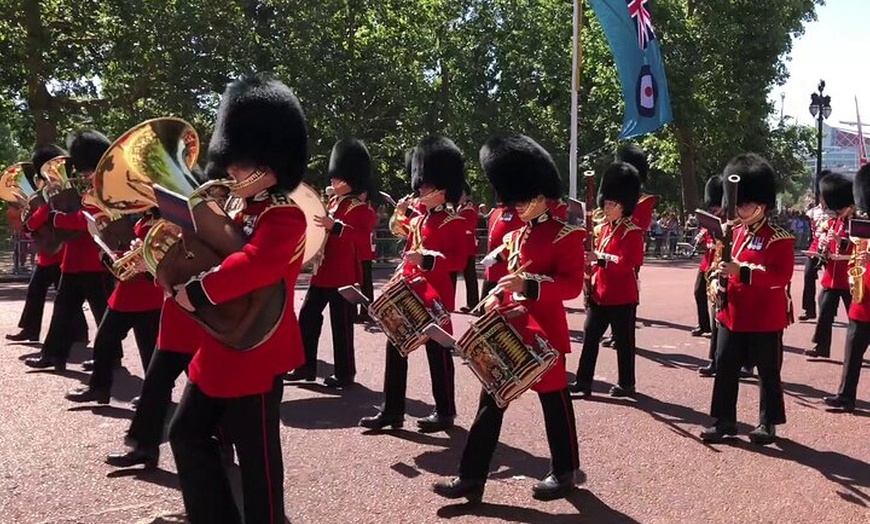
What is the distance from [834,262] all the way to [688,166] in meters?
19.9

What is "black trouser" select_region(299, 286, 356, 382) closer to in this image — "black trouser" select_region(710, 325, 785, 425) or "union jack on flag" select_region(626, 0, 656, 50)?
"black trouser" select_region(710, 325, 785, 425)

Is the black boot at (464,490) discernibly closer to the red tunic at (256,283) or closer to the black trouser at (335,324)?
the red tunic at (256,283)

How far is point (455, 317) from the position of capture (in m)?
11.4

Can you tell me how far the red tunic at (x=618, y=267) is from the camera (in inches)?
278

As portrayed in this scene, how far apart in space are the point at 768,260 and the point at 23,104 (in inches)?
727

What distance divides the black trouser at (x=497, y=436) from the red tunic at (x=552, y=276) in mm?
95

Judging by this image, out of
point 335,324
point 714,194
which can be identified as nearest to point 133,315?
point 335,324

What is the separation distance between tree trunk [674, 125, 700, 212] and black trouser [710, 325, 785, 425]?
71.6ft

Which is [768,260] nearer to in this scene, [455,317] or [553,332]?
[553,332]

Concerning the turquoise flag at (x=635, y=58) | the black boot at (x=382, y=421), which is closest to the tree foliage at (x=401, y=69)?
the turquoise flag at (x=635, y=58)

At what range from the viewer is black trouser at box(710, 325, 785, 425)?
5734 millimetres

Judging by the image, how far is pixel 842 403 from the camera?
263 inches

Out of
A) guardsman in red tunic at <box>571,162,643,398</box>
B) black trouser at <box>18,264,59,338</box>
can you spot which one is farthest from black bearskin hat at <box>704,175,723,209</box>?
black trouser at <box>18,264,59,338</box>

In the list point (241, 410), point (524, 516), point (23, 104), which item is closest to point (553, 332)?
point (524, 516)
